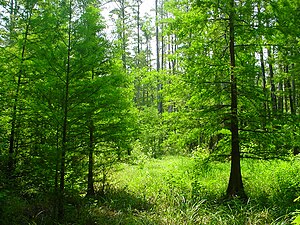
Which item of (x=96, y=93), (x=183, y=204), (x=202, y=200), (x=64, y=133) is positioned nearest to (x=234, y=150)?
(x=202, y=200)

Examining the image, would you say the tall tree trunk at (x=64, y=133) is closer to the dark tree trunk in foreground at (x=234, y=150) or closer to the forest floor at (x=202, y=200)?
the forest floor at (x=202, y=200)

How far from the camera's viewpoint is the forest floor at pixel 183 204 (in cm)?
615

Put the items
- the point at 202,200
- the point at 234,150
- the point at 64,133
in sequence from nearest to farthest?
the point at 64,133
the point at 202,200
the point at 234,150

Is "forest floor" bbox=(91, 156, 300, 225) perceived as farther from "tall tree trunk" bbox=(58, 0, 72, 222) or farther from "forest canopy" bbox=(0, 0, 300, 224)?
"tall tree trunk" bbox=(58, 0, 72, 222)

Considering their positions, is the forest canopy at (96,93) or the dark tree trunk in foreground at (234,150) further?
the dark tree trunk in foreground at (234,150)

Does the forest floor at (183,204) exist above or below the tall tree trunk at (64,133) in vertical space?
below

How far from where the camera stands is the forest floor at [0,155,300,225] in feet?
20.2

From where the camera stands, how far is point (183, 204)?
23.6 ft

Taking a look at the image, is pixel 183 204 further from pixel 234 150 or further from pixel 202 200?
pixel 234 150

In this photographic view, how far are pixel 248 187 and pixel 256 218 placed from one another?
272 centimetres

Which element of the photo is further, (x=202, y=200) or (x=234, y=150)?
(x=234, y=150)

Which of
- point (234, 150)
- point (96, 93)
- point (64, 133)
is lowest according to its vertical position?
point (234, 150)

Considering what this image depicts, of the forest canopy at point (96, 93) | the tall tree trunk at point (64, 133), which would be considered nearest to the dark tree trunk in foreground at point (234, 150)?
the forest canopy at point (96, 93)

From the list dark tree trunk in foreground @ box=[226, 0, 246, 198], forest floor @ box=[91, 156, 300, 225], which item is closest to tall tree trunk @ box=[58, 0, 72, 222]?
forest floor @ box=[91, 156, 300, 225]
